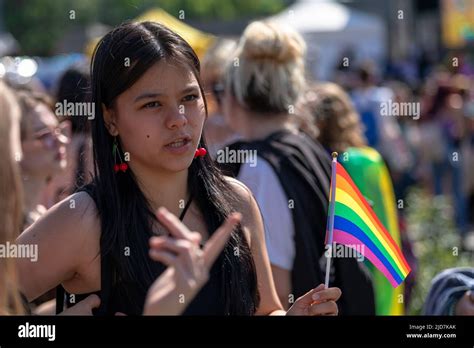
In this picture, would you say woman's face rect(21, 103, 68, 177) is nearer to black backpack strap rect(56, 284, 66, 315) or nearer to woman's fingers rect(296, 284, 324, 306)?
black backpack strap rect(56, 284, 66, 315)

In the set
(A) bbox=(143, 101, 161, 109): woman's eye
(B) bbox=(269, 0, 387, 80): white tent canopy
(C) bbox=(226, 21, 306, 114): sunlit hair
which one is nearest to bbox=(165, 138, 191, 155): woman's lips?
(A) bbox=(143, 101, 161, 109): woman's eye

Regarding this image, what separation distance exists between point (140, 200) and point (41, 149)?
5.44 ft

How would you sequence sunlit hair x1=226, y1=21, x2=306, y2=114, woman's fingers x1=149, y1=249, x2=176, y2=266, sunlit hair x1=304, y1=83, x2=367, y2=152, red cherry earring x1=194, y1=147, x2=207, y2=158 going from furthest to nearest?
1. sunlit hair x1=304, y1=83, x2=367, y2=152
2. sunlit hair x1=226, y1=21, x2=306, y2=114
3. red cherry earring x1=194, y1=147, x2=207, y2=158
4. woman's fingers x1=149, y1=249, x2=176, y2=266

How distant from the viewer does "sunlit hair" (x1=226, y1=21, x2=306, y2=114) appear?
13.3ft

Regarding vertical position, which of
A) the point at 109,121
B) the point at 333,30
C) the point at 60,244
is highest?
the point at 333,30

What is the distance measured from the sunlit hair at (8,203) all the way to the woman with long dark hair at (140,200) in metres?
0.44

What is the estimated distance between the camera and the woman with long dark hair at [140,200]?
2492 millimetres

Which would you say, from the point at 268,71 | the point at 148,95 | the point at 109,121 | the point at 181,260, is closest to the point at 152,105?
the point at 148,95

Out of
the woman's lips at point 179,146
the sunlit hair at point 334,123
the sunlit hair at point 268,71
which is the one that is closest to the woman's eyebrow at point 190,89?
the woman's lips at point 179,146

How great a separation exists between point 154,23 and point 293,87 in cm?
149

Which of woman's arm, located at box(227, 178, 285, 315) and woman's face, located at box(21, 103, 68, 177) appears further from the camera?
woman's face, located at box(21, 103, 68, 177)

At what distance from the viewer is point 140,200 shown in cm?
259

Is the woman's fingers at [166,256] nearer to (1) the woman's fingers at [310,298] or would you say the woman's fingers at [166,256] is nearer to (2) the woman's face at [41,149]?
(1) the woman's fingers at [310,298]

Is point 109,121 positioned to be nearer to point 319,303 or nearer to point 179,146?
point 179,146
